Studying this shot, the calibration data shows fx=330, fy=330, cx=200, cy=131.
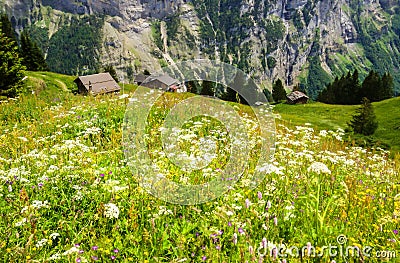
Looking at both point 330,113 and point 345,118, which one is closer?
point 345,118

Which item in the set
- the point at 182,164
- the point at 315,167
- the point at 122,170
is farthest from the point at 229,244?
the point at 122,170

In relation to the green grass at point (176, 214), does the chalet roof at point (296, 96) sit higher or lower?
lower

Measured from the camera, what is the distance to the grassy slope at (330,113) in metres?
34.8

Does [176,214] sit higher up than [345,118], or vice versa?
[176,214]

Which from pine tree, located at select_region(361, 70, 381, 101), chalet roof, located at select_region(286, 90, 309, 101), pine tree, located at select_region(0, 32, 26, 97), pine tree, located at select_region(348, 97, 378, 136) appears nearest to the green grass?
pine tree, located at select_region(348, 97, 378, 136)

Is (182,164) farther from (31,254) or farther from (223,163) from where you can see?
(31,254)

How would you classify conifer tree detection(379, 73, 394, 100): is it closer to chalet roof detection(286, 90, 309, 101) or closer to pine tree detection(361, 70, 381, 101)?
pine tree detection(361, 70, 381, 101)

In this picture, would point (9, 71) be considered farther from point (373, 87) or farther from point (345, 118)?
point (373, 87)

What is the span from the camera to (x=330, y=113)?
5266cm

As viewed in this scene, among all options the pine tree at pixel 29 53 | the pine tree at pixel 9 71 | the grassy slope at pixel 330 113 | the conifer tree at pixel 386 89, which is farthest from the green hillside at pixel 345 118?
the pine tree at pixel 29 53

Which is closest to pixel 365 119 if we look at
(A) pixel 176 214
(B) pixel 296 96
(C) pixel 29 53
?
(A) pixel 176 214

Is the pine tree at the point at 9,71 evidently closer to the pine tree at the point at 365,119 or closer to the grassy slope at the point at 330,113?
the grassy slope at the point at 330,113

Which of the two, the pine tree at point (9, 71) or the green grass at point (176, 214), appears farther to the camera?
the pine tree at point (9, 71)

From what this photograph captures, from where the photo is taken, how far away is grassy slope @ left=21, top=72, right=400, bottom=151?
34781mm
